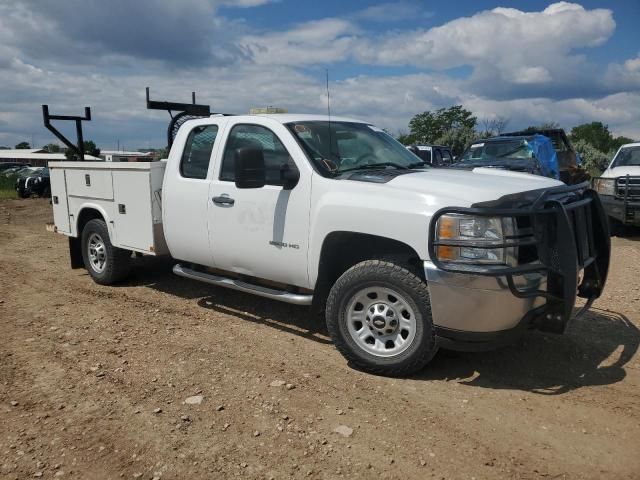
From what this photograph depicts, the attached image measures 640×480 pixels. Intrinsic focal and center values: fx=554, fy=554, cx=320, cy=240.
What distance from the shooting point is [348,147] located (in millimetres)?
4949

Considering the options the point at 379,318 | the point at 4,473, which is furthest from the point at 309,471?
the point at 4,473

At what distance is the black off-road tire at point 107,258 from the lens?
6.65m

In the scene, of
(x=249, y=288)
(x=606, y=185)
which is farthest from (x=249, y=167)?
(x=606, y=185)

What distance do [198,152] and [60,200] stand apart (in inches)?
111

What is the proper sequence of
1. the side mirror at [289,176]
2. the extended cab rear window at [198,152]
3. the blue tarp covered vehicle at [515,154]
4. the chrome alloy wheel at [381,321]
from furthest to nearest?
the blue tarp covered vehicle at [515,154] < the extended cab rear window at [198,152] < the side mirror at [289,176] < the chrome alloy wheel at [381,321]

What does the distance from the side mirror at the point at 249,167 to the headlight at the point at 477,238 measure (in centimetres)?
160

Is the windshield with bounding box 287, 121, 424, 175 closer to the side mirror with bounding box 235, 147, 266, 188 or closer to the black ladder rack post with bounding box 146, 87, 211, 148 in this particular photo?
the side mirror with bounding box 235, 147, 266, 188

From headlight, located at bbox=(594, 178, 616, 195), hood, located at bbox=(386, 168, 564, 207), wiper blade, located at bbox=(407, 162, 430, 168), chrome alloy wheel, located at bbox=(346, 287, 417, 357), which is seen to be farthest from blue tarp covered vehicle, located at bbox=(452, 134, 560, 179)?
chrome alloy wheel, located at bbox=(346, 287, 417, 357)

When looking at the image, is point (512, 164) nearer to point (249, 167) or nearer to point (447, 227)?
point (249, 167)

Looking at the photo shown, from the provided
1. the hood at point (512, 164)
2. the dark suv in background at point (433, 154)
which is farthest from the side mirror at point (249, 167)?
the dark suv in background at point (433, 154)

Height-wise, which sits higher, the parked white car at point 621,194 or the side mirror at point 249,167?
the side mirror at point 249,167

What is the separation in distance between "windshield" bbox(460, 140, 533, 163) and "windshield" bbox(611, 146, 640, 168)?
5.97ft

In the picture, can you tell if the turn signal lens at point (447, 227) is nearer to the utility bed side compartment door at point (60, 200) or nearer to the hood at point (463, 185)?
the hood at point (463, 185)

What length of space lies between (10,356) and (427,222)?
3.59 meters
